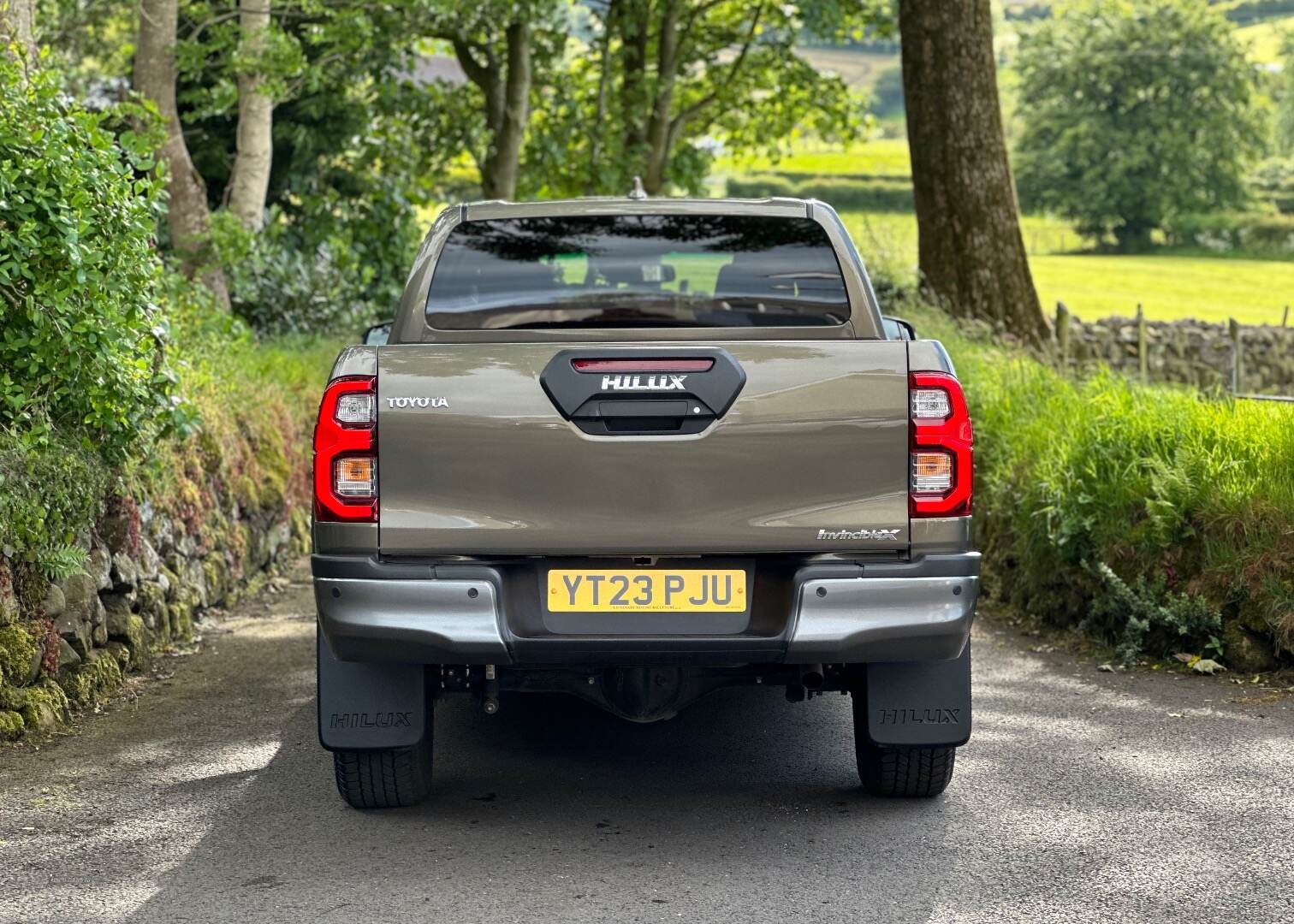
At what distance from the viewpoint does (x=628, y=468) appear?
4793 mm

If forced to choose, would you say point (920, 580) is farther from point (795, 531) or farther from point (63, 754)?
point (63, 754)

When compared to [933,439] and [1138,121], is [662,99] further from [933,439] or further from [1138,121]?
[1138,121]

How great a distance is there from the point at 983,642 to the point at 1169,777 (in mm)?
2569

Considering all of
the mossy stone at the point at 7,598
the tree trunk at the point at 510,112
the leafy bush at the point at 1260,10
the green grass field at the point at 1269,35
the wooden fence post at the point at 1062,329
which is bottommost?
the mossy stone at the point at 7,598

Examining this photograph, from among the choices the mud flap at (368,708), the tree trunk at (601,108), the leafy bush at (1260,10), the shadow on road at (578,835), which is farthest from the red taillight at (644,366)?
the leafy bush at (1260,10)

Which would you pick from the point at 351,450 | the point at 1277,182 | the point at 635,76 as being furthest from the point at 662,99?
Answer: the point at 1277,182

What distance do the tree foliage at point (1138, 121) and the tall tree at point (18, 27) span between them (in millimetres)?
75351

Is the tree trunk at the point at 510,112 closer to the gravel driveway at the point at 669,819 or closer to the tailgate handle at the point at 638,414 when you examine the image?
the gravel driveway at the point at 669,819

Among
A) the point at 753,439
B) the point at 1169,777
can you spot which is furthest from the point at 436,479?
the point at 1169,777

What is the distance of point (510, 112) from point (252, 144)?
951 cm

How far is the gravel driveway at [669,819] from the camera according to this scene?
4.51 meters

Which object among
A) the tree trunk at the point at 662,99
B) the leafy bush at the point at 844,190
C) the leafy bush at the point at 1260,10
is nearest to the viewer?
the tree trunk at the point at 662,99

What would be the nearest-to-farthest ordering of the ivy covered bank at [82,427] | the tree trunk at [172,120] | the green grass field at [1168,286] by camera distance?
the ivy covered bank at [82,427], the tree trunk at [172,120], the green grass field at [1168,286]

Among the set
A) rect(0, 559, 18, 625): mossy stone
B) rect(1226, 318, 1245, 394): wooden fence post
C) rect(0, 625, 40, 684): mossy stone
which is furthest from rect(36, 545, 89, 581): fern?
rect(1226, 318, 1245, 394): wooden fence post
